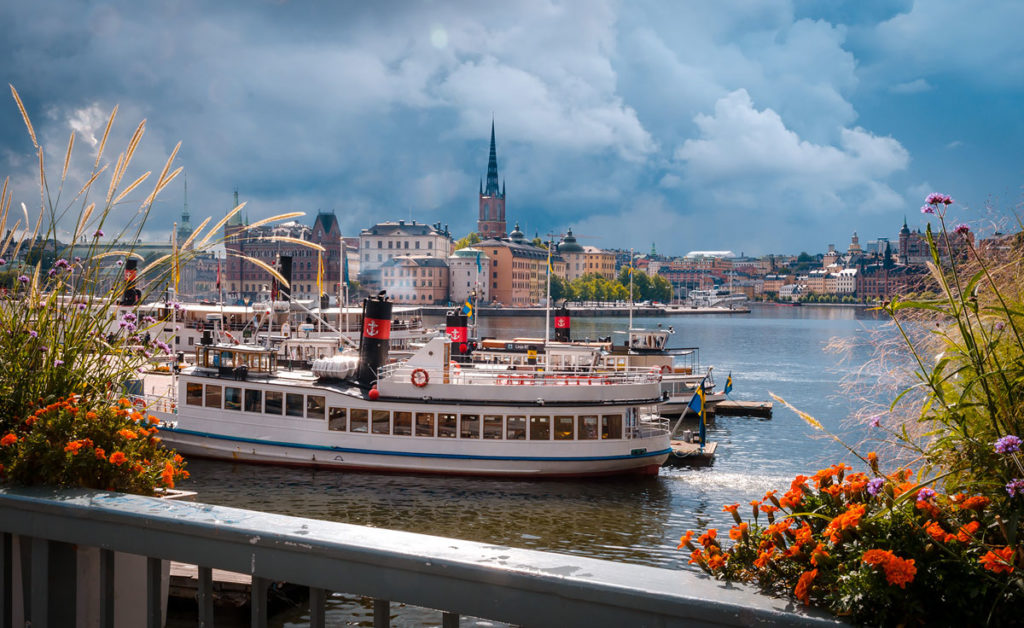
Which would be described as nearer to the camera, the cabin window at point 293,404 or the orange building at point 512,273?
the cabin window at point 293,404

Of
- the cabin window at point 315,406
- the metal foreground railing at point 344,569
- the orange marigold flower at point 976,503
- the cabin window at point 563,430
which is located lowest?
the cabin window at point 563,430

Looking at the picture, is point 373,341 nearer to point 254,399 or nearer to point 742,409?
point 254,399

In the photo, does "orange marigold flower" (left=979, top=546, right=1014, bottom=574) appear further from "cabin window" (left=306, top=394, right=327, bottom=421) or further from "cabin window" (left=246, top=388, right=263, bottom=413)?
"cabin window" (left=246, top=388, right=263, bottom=413)

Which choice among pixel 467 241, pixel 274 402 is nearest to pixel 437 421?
pixel 274 402

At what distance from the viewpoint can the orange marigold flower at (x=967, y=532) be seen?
1960 mm

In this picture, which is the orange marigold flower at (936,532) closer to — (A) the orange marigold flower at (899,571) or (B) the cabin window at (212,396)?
(A) the orange marigold flower at (899,571)

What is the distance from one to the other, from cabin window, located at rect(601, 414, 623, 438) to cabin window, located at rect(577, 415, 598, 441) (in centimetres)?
21

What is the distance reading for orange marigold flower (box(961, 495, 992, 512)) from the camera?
6.69ft

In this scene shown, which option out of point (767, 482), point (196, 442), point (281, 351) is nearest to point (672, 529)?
point (767, 482)

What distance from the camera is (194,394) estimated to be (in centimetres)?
2036

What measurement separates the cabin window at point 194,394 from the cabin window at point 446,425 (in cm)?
591

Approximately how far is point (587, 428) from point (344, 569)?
17332mm

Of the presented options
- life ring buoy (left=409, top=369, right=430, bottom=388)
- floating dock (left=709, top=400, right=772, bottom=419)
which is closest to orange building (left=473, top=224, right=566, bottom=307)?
floating dock (left=709, top=400, right=772, bottom=419)

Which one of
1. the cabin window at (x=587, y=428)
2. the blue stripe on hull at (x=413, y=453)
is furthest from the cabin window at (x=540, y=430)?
the cabin window at (x=587, y=428)
